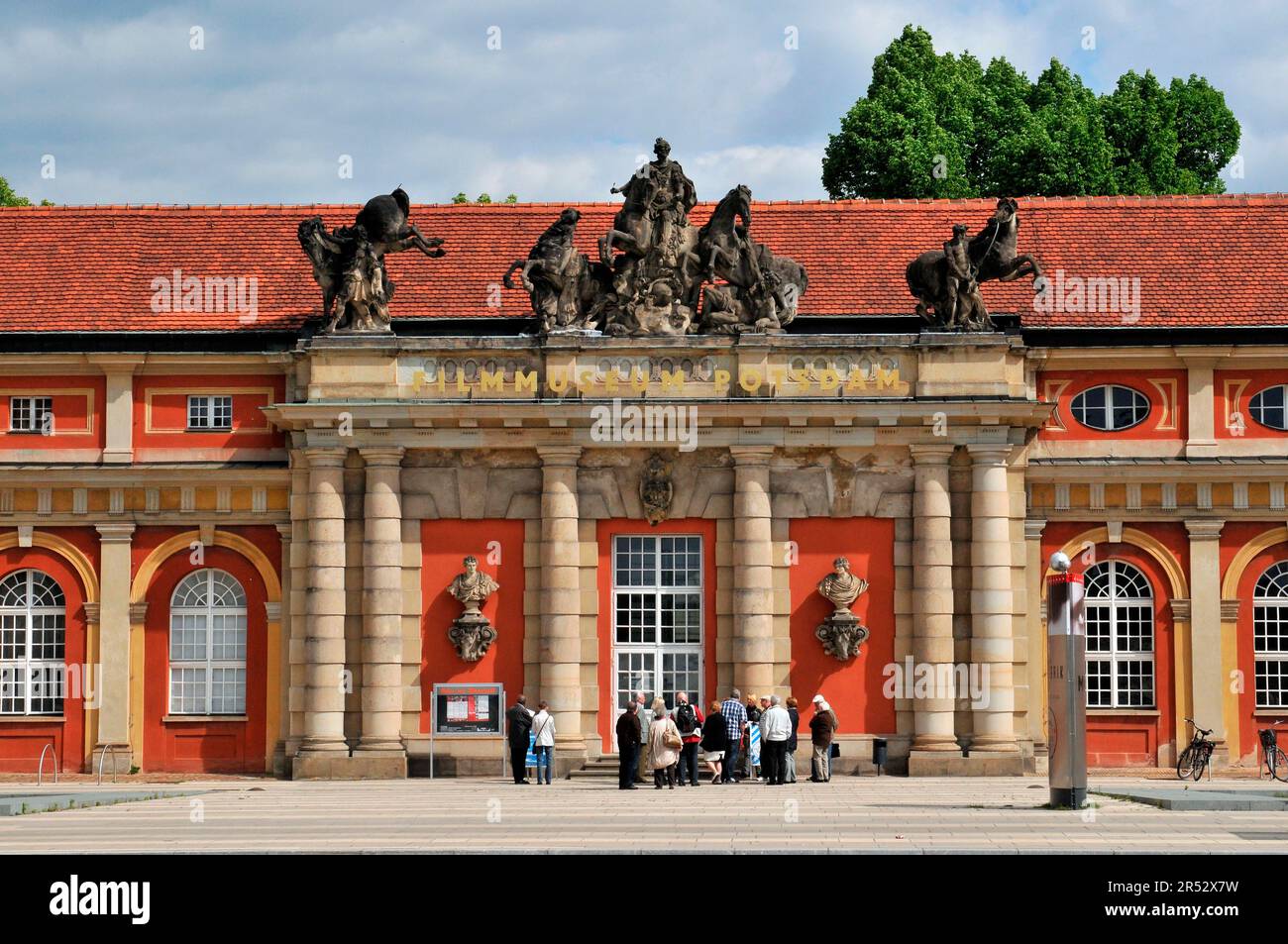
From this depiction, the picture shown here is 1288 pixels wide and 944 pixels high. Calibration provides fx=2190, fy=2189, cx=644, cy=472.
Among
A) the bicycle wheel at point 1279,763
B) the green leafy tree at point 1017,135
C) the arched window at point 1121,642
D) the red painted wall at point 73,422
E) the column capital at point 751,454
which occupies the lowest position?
the bicycle wheel at point 1279,763

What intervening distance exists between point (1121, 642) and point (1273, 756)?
3826mm

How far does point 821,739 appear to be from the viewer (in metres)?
39.7

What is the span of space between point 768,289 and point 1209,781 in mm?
12359

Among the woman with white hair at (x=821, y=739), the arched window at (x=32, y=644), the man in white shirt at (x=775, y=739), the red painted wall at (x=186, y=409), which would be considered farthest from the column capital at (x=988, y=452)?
the arched window at (x=32, y=644)

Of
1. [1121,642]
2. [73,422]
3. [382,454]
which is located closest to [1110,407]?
[1121,642]

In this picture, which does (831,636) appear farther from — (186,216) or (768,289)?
(186,216)

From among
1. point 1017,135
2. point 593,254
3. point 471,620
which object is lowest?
point 471,620

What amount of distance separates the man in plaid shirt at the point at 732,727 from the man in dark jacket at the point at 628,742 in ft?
5.69

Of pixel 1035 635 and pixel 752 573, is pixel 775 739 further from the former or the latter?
pixel 1035 635

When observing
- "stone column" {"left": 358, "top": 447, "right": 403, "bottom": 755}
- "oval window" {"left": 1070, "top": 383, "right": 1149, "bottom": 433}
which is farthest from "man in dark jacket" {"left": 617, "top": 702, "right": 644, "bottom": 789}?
"oval window" {"left": 1070, "top": 383, "right": 1149, "bottom": 433}

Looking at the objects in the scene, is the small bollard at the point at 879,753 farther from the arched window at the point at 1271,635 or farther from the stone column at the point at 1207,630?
the arched window at the point at 1271,635

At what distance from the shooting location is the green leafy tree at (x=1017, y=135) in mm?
64062

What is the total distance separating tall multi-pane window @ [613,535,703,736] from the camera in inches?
1676

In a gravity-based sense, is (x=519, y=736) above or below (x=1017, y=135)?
below
